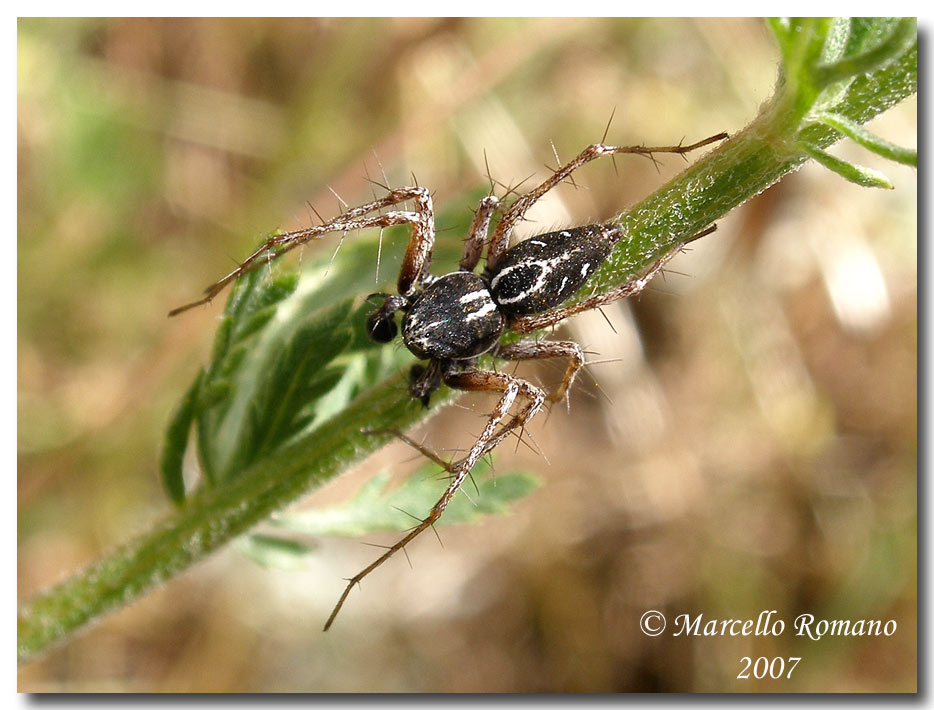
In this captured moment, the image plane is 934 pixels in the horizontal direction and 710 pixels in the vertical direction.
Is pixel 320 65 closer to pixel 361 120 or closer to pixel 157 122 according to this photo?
pixel 361 120

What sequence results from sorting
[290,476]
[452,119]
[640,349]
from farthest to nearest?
[640,349]
[452,119]
[290,476]

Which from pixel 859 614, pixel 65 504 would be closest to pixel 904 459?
pixel 859 614

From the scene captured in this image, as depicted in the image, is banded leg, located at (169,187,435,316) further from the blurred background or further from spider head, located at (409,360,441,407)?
the blurred background

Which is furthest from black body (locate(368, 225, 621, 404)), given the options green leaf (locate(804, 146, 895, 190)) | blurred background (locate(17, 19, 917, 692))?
blurred background (locate(17, 19, 917, 692))

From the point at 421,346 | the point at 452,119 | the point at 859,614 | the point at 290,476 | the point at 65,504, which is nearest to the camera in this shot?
the point at 290,476

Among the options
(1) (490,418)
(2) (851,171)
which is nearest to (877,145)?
(2) (851,171)

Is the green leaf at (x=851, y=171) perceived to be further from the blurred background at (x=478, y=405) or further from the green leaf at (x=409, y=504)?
the blurred background at (x=478, y=405)
